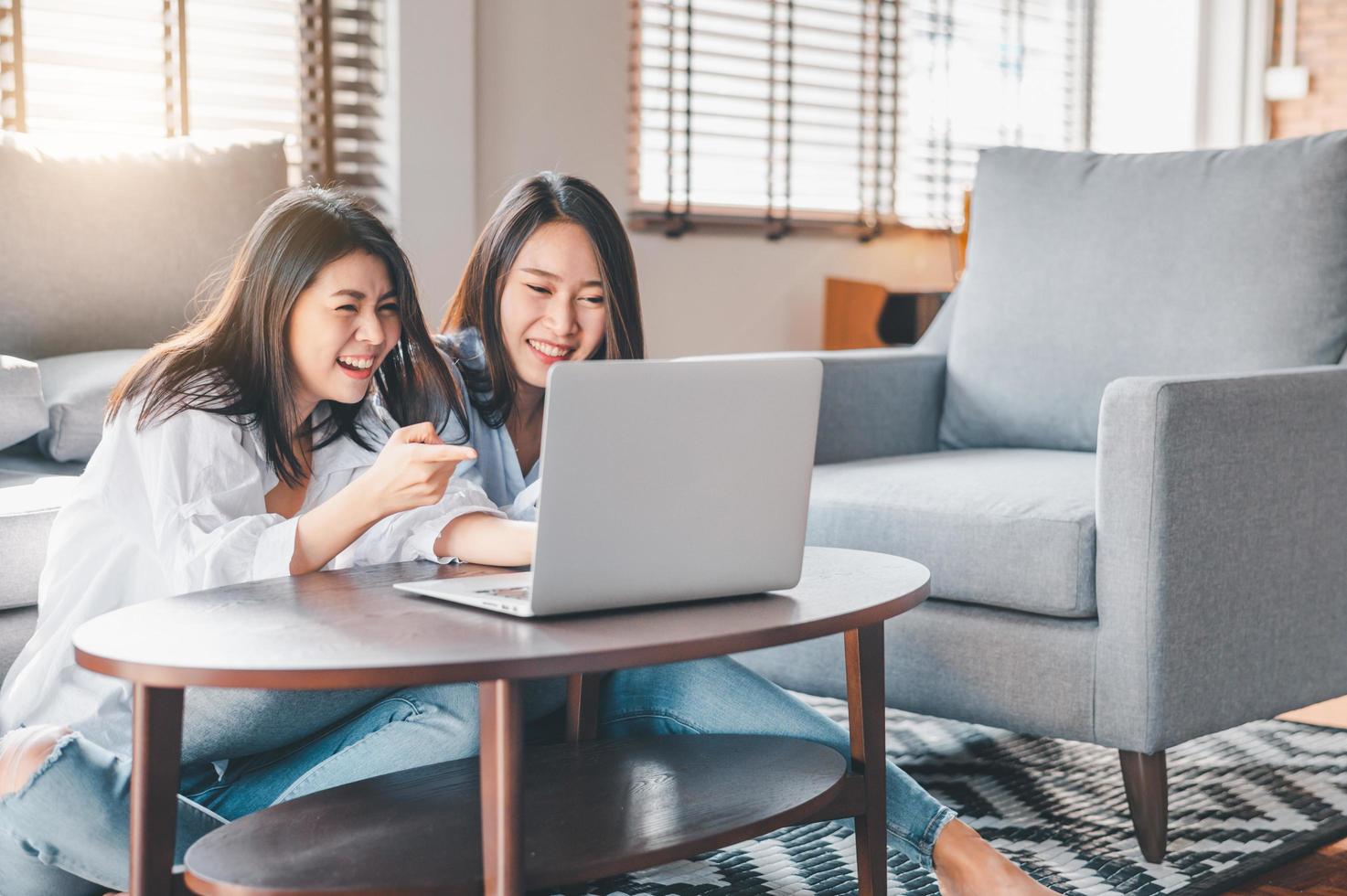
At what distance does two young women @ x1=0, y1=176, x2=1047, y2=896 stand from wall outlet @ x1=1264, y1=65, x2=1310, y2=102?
4641 millimetres

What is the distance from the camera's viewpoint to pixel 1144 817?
1.67 m

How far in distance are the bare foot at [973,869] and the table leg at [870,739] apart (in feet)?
0.21

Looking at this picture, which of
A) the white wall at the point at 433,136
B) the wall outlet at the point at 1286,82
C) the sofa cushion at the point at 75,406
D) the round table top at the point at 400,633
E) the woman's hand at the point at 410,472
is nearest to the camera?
the round table top at the point at 400,633

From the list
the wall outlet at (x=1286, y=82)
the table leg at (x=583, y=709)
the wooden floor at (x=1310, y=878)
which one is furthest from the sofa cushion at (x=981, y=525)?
the wall outlet at (x=1286, y=82)

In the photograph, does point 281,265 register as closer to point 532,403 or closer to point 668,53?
point 532,403

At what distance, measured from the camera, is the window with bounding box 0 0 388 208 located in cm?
278

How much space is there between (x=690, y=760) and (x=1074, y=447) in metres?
1.28

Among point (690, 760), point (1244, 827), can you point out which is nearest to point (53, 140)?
point (690, 760)

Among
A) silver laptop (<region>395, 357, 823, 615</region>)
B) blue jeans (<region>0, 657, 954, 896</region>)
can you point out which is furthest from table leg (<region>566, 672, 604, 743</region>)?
silver laptop (<region>395, 357, 823, 615</region>)

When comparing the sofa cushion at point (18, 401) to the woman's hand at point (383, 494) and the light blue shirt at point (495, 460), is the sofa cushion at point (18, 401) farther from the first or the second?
the woman's hand at point (383, 494)

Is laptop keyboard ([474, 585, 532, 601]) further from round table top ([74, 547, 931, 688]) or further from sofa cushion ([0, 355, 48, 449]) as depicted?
sofa cushion ([0, 355, 48, 449])

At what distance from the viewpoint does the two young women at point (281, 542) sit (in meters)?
1.21

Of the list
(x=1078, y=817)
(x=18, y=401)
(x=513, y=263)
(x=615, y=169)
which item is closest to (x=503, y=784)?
(x=513, y=263)

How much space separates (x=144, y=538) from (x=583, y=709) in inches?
17.6
